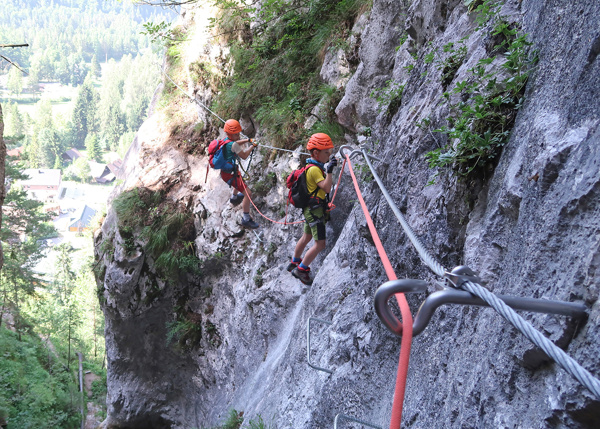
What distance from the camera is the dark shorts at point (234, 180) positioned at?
759 cm

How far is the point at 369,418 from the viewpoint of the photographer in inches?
127

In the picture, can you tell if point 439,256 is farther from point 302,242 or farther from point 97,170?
point 97,170

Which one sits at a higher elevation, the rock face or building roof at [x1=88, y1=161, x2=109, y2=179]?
the rock face

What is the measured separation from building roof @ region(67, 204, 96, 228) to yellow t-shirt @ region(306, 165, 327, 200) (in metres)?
80.8

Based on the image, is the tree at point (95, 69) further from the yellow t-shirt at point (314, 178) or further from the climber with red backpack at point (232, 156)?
the yellow t-shirt at point (314, 178)

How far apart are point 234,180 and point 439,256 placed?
215 inches

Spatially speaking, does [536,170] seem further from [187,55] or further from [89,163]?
[89,163]

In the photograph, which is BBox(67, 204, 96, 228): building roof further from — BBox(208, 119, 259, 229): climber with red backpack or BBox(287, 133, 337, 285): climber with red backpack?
BBox(287, 133, 337, 285): climber with red backpack

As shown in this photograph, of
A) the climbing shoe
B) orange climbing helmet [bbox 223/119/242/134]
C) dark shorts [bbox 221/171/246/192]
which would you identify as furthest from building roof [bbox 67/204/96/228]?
orange climbing helmet [bbox 223/119/242/134]

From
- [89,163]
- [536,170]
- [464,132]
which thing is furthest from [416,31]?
[89,163]

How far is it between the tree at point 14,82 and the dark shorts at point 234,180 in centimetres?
16567

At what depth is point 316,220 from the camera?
548cm

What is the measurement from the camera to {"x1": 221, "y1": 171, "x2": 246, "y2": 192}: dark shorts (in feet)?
24.9

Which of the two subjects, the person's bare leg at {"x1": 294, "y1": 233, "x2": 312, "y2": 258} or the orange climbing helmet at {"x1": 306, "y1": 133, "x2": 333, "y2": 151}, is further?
the person's bare leg at {"x1": 294, "y1": 233, "x2": 312, "y2": 258}
